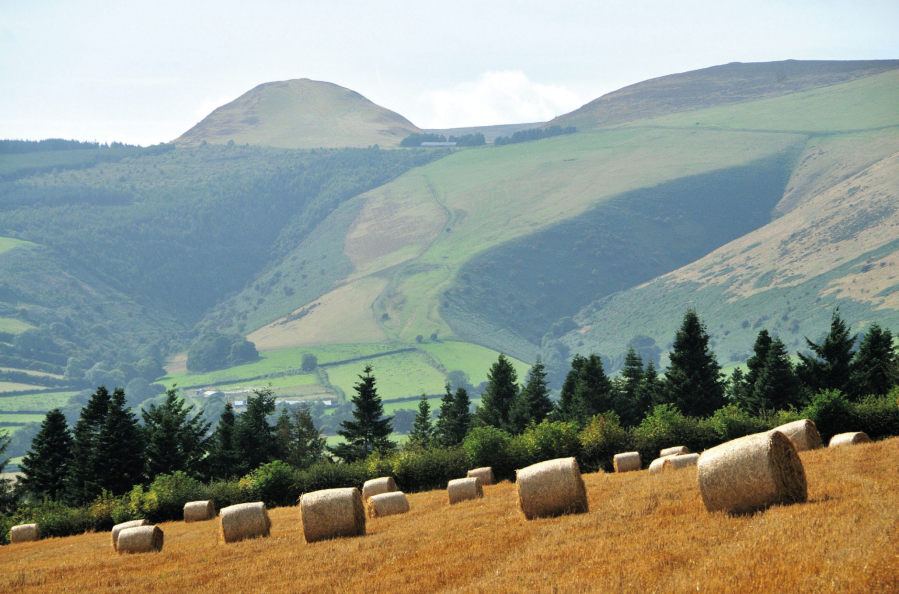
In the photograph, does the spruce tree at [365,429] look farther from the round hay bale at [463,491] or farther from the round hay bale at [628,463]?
the round hay bale at [463,491]

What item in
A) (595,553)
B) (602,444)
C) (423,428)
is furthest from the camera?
(423,428)

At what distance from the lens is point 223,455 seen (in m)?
85.7

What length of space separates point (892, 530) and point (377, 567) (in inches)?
453

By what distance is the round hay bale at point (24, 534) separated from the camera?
4572 cm

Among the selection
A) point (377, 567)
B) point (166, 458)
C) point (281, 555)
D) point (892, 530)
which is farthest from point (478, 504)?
point (166, 458)

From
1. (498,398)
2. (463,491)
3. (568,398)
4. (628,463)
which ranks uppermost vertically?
(463,491)

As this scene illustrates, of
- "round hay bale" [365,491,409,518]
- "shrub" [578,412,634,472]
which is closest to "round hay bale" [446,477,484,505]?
"round hay bale" [365,491,409,518]

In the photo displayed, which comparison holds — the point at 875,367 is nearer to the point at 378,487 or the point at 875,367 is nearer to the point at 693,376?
the point at 693,376

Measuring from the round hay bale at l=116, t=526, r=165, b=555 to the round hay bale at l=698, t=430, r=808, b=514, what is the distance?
771 inches

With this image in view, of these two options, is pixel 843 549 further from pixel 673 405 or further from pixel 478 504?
pixel 673 405

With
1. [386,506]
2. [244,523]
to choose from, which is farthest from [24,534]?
[386,506]

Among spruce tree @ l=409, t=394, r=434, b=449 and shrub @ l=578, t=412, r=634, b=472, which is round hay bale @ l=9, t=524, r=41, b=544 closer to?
shrub @ l=578, t=412, r=634, b=472

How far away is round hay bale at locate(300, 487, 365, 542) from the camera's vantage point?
26156mm

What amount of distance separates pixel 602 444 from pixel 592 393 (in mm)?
35540
